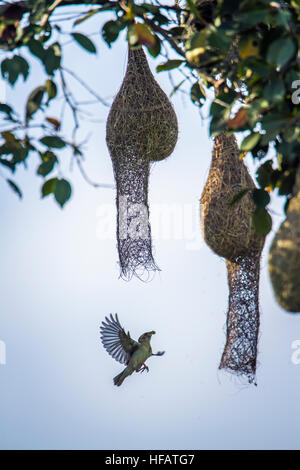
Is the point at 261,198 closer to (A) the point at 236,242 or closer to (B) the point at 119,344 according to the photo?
(A) the point at 236,242

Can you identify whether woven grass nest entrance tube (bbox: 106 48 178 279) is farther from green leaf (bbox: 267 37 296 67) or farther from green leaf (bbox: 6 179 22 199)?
green leaf (bbox: 267 37 296 67)

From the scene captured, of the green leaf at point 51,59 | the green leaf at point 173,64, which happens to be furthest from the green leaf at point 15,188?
the green leaf at point 173,64

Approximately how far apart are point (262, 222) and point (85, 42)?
517 millimetres

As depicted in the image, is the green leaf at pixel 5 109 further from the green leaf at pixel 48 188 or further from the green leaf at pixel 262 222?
the green leaf at pixel 262 222

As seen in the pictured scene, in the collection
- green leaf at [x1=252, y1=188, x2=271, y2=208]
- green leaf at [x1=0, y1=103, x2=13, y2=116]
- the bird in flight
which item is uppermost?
green leaf at [x1=0, y1=103, x2=13, y2=116]

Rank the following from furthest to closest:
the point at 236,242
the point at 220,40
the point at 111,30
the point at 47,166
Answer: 1. the point at 236,242
2. the point at 111,30
3. the point at 47,166
4. the point at 220,40

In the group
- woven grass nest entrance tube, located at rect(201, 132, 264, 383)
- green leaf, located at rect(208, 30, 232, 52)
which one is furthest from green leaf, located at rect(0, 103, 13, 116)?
woven grass nest entrance tube, located at rect(201, 132, 264, 383)

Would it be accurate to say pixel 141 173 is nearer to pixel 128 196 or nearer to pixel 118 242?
pixel 128 196

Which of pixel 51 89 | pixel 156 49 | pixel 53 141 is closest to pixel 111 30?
pixel 156 49

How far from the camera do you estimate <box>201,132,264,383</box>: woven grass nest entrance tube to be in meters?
2.02

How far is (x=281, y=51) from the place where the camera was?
46.9 inches

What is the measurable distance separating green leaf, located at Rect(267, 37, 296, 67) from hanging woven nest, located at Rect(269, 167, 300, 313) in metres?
0.27

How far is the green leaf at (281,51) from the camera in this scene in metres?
1.19

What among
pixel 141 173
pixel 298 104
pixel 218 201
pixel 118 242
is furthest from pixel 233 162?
pixel 298 104
